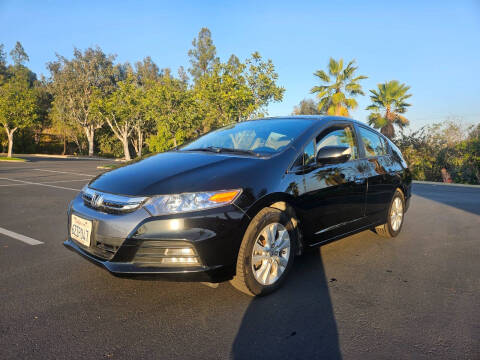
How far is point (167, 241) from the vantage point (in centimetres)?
250

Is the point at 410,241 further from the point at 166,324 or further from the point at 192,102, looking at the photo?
the point at 192,102

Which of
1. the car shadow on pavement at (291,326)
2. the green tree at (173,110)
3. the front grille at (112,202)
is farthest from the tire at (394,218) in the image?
the green tree at (173,110)

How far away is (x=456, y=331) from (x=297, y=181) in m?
1.61

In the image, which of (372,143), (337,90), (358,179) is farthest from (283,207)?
(337,90)

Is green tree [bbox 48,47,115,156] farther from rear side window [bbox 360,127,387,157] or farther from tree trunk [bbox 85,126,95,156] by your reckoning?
rear side window [bbox 360,127,387,157]

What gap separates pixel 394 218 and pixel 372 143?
1.18m

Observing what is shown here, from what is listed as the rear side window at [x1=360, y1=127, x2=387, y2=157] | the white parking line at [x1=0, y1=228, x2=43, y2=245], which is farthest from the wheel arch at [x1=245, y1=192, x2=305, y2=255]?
the white parking line at [x1=0, y1=228, x2=43, y2=245]

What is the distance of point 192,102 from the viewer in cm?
A: 2547

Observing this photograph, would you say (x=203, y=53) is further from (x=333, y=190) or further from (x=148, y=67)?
(x=333, y=190)

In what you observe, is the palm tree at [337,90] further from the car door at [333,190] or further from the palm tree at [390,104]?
the car door at [333,190]

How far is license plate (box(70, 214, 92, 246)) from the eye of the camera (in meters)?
2.77

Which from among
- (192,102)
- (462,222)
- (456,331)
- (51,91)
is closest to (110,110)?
(192,102)

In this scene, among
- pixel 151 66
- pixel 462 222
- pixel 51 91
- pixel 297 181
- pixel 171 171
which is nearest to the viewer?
pixel 171 171

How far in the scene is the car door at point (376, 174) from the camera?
4.18m
